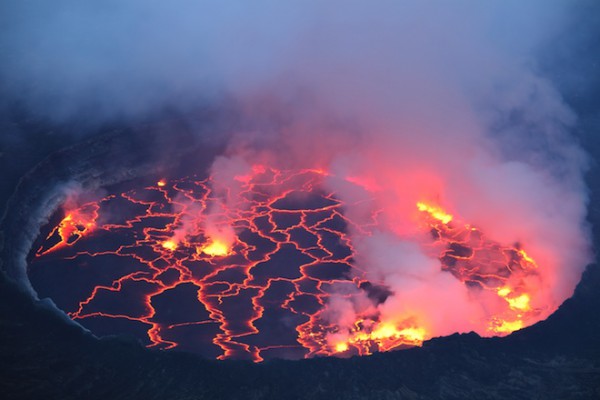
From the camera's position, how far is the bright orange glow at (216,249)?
1516 cm

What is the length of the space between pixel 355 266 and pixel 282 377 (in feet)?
18.1

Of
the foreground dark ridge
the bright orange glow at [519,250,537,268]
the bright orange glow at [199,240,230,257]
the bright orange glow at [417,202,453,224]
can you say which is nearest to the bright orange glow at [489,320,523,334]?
the foreground dark ridge

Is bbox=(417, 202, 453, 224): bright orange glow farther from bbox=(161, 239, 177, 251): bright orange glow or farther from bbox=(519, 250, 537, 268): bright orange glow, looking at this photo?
bbox=(161, 239, 177, 251): bright orange glow

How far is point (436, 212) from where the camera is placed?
60.9ft

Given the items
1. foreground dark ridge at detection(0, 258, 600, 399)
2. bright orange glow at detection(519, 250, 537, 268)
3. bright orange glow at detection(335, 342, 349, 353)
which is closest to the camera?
foreground dark ridge at detection(0, 258, 600, 399)

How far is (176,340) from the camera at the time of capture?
11.6 meters

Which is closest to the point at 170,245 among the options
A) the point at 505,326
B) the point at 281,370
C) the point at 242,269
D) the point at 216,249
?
the point at 216,249

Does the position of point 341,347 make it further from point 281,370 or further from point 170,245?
point 170,245

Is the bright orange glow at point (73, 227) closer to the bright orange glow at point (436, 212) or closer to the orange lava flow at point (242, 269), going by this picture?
the orange lava flow at point (242, 269)

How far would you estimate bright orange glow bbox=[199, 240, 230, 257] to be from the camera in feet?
49.7

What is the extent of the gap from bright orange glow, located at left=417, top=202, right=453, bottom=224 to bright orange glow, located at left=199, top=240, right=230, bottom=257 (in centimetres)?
765

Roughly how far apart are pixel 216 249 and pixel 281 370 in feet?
19.5

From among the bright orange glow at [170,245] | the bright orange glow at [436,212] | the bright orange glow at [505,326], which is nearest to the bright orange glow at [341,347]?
the bright orange glow at [505,326]

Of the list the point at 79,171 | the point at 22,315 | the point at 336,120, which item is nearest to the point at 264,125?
the point at 336,120
